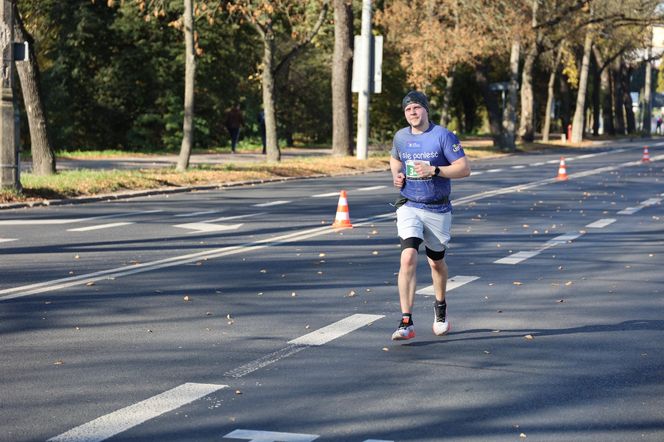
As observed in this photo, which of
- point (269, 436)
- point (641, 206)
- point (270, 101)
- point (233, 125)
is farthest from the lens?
point (233, 125)

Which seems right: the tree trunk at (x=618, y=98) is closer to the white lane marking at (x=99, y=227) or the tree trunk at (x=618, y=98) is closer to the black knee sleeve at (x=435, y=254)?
the white lane marking at (x=99, y=227)

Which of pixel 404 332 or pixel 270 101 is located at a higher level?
pixel 270 101

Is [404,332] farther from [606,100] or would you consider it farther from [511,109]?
[606,100]

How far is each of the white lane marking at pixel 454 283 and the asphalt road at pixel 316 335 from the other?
7 cm

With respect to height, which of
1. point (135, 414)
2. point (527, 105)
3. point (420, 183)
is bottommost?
point (135, 414)

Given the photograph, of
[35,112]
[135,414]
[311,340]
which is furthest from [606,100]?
[135,414]

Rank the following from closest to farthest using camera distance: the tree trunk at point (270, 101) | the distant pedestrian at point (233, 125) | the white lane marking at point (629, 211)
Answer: the white lane marking at point (629, 211), the tree trunk at point (270, 101), the distant pedestrian at point (233, 125)

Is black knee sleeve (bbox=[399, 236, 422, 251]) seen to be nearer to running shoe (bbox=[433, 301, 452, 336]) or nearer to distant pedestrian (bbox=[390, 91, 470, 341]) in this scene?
distant pedestrian (bbox=[390, 91, 470, 341])

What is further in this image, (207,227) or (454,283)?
(207,227)

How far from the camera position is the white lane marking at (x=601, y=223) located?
61.3ft

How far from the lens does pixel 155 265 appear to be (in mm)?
13297

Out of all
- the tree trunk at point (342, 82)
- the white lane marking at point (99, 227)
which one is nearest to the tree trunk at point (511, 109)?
the tree trunk at point (342, 82)

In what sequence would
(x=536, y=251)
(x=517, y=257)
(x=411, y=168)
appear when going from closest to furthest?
(x=411, y=168), (x=517, y=257), (x=536, y=251)

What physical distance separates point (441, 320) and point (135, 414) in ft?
10.5
